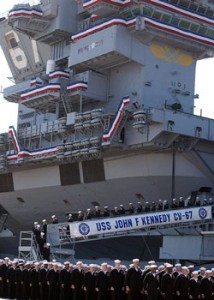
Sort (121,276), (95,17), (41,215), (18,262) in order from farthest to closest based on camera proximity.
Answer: (41,215) → (95,17) → (18,262) → (121,276)

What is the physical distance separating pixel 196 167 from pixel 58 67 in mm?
14060

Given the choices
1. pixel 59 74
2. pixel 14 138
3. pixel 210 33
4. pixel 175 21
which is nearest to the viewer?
pixel 175 21

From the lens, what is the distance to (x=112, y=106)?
142 feet

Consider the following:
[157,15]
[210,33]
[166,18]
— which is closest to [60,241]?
[157,15]

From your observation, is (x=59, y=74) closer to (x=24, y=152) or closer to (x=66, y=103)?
(x=66, y=103)

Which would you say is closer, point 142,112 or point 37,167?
point 142,112

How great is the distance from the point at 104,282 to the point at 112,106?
22.0 metres

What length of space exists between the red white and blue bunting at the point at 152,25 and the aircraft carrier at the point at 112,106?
2.5 inches

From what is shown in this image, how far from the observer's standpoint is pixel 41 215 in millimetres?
50500

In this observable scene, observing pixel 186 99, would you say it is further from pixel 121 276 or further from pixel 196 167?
pixel 121 276

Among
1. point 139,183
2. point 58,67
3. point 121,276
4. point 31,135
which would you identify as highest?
point 58,67

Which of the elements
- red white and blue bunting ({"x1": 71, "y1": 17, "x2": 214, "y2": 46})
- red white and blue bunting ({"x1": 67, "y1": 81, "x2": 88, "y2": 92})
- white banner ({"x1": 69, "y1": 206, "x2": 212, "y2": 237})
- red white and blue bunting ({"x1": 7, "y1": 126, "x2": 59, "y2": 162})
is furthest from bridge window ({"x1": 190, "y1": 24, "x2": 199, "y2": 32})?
white banner ({"x1": 69, "y1": 206, "x2": 212, "y2": 237})

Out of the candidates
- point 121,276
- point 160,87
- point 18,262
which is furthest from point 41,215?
point 121,276

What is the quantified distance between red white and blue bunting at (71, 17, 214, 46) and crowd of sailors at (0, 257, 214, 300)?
18309mm
